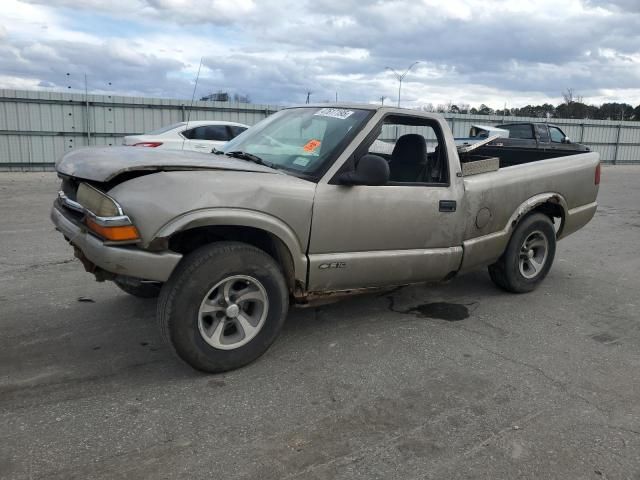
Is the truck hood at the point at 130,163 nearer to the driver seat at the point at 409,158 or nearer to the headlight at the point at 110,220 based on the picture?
the headlight at the point at 110,220

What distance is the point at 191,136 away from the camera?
12.1m

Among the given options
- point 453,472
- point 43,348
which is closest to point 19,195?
point 43,348

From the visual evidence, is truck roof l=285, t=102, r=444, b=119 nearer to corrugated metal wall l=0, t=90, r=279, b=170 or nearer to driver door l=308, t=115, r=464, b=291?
driver door l=308, t=115, r=464, b=291

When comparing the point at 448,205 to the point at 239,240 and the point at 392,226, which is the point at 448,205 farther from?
the point at 239,240

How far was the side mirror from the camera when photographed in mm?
3658

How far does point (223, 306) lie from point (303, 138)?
4.89ft

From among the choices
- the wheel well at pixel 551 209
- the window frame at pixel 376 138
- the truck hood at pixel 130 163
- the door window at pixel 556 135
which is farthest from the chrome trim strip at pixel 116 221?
the door window at pixel 556 135

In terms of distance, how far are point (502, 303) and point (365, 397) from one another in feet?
7.95

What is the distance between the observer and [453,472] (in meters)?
2.58

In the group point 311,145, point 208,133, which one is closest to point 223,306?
point 311,145

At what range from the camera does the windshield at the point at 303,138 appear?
12.8 feet

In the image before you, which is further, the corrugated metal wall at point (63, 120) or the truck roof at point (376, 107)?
the corrugated metal wall at point (63, 120)

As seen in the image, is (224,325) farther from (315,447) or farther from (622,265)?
(622,265)

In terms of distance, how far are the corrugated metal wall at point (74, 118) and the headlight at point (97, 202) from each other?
14887mm
